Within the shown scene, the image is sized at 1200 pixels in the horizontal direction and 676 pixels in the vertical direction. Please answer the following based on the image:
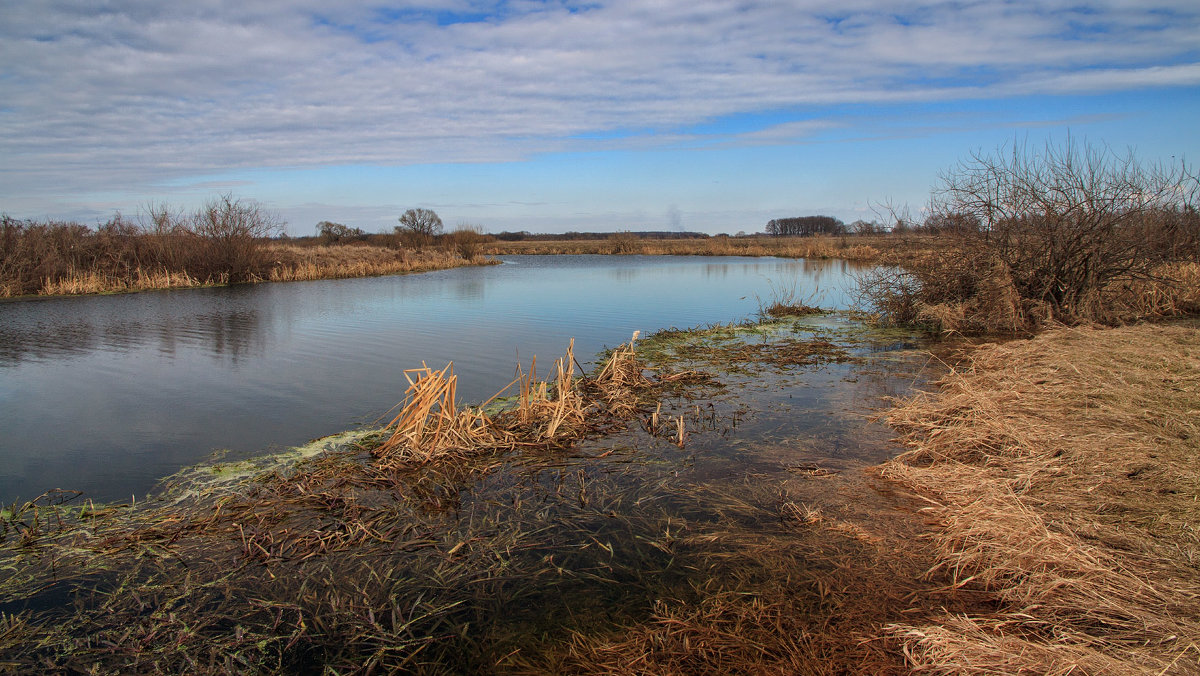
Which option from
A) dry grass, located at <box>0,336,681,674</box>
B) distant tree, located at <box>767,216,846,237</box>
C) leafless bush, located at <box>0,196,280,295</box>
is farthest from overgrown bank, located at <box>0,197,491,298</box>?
distant tree, located at <box>767,216,846,237</box>

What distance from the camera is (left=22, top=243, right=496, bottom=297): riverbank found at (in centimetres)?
2061

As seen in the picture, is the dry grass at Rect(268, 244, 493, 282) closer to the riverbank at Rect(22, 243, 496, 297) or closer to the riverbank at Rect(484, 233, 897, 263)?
the riverbank at Rect(22, 243, 496, 297)

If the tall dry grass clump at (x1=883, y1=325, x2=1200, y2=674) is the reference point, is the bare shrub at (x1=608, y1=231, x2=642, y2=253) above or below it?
above

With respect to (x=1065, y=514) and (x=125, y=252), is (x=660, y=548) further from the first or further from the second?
(x=125, y=252)

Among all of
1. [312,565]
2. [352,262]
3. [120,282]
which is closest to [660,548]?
[312,565]

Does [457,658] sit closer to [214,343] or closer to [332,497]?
[332,497]

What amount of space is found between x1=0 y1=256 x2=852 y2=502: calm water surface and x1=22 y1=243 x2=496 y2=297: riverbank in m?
2.03

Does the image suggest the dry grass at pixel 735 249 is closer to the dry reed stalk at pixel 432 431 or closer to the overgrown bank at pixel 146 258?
the overgrown bank at pixel 146 258

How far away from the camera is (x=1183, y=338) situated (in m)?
8.68

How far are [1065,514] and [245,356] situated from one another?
440 inches

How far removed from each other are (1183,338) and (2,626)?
12.8 m

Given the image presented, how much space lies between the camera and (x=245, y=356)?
1041cm

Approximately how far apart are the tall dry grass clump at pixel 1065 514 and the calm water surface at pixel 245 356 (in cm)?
538

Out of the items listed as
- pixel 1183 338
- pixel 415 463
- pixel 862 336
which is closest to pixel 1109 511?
pixel 415 463
